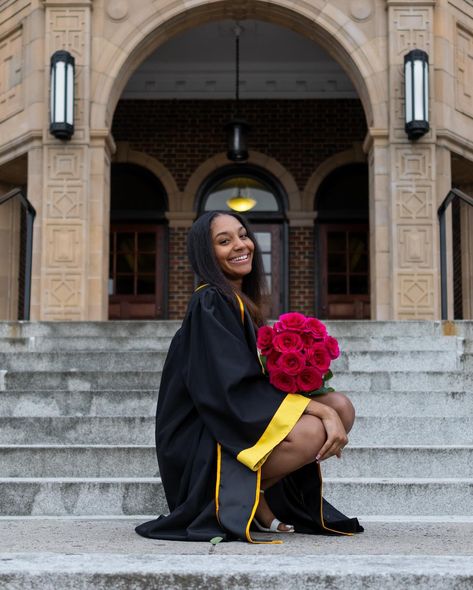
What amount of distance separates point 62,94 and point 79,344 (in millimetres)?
3821

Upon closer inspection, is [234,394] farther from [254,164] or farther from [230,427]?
[254,164]

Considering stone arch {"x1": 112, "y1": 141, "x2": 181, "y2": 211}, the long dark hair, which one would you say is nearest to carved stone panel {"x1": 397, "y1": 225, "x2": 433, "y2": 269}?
stone arch {"x1": 112, "y1": 141, "x2": 181, "y2": 211}

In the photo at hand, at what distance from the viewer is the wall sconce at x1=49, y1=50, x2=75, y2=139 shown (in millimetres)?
10000

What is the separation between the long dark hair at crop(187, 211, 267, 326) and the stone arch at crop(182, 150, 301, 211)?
1050 centimetres

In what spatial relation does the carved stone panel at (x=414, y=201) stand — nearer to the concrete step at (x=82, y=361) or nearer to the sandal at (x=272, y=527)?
the concrete step at (x=82, y=361)

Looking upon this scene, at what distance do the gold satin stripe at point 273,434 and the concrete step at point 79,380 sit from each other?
2.86m

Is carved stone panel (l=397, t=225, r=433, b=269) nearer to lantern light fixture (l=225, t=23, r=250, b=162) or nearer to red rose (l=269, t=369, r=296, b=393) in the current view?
lantern light fixture (l=225, t=23, r=250, b=162)

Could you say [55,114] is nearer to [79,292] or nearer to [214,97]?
[79,292]

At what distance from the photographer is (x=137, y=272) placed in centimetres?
1430

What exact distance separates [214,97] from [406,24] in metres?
4.55

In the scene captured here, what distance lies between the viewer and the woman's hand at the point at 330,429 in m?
3.15

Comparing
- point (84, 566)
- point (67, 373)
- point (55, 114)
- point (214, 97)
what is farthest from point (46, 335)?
point (214, 97)

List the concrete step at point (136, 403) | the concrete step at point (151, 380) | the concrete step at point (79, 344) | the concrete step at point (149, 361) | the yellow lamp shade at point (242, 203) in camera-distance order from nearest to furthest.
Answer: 1. the concrete step at point (136, 403)
2. the concrete step at point (151, 380)
3. the concrete step at point (149, 361)
4. the concrete step at point (79, 344)
5. the yellow lamp shade at point (242, 203)

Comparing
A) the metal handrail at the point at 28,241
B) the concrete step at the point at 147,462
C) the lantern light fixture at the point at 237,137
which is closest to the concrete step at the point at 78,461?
the concrete step at the point at 147,462
